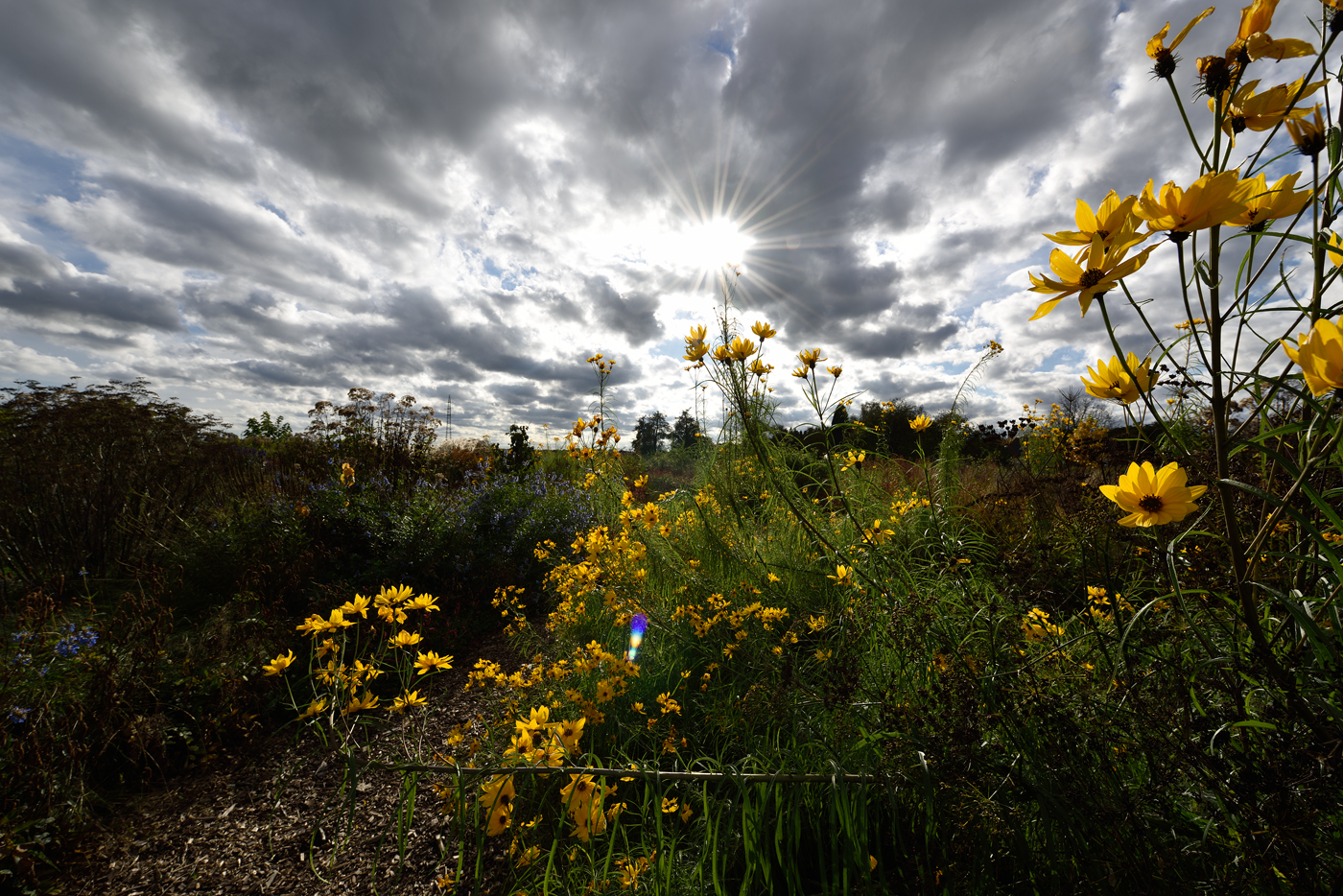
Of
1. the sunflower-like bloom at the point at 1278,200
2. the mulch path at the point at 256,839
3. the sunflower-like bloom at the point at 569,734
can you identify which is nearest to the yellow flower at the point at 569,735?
the sunflower-like bloom at the point at 569,734

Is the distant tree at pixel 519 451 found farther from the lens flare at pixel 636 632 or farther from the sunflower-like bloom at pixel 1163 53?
the sunflower-like bloom at pixel 1163 53

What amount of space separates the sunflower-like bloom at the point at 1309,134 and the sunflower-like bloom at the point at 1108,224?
341mm

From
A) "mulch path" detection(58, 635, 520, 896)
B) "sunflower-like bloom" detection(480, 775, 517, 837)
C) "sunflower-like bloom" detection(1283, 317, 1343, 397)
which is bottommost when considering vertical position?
"mulch path" detection(58, 635, 520, 896)

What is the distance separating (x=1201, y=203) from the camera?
662 millimetres

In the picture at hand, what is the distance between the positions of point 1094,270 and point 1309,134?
1.44 ft

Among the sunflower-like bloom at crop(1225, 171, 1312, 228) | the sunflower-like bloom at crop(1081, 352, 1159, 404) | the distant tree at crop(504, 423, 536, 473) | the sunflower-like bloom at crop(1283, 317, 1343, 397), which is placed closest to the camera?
the sunflower-like bloom at crop(1283, 317, 1343, 397)

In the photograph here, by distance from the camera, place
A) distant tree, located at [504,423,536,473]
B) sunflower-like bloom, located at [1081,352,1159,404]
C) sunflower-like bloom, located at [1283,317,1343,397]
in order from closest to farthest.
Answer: sunflower-like bloom, located at [1283,317,1343,397], sunflower-like bloom, located at [1081,352,1159,404], distant tree, located at [504,423,536,473]

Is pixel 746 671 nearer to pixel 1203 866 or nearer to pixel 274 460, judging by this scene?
pixel 1203 866

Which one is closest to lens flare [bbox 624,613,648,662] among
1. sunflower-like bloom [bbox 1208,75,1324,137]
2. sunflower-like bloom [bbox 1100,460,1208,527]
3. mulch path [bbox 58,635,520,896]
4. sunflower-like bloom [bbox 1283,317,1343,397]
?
mulch path [bbox 58,635,520,896]

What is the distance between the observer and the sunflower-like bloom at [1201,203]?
2.15 ft

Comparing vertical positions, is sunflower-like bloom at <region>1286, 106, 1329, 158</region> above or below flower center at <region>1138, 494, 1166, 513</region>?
above

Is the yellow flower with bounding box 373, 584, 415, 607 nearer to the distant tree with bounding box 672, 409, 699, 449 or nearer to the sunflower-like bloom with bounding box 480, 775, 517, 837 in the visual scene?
the sunflower-like bloom with bounding box 480, 775, 517, 837

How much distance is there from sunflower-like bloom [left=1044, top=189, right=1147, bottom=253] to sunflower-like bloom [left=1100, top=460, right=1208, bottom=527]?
35cm

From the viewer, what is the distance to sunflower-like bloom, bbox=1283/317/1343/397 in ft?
1.89
